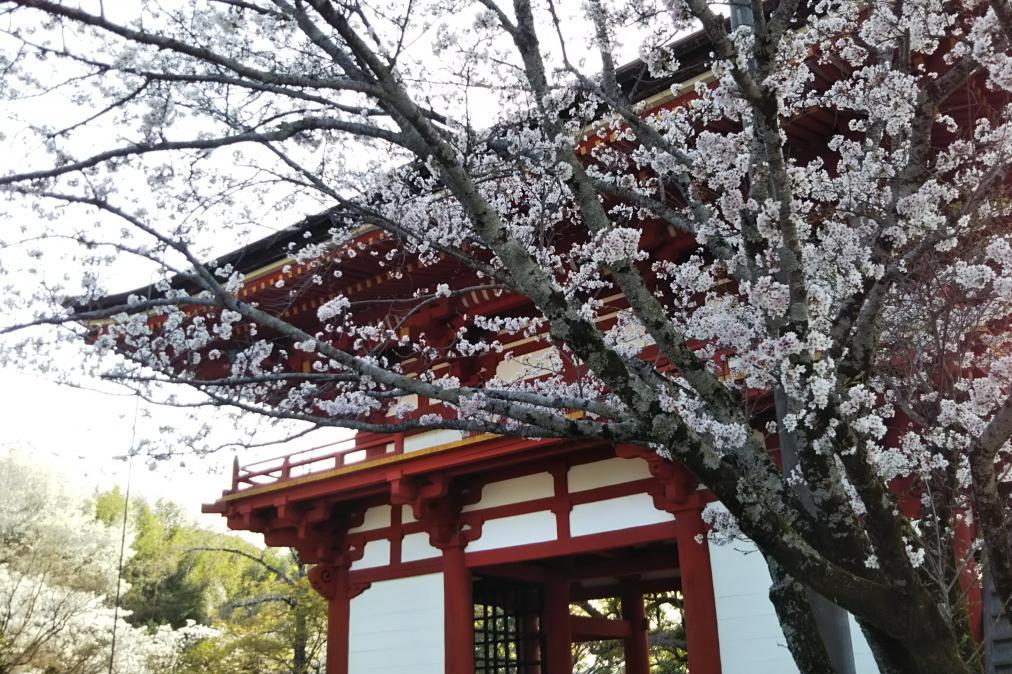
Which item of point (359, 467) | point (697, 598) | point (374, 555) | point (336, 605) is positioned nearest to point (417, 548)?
point (374, 555)

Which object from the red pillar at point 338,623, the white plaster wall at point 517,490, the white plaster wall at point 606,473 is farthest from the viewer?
the red pillar at point 338,623

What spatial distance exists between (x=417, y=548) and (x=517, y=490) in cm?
150

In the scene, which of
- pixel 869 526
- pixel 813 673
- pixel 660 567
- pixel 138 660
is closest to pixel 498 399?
pixel 869 526

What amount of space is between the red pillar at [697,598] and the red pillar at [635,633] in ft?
19.8

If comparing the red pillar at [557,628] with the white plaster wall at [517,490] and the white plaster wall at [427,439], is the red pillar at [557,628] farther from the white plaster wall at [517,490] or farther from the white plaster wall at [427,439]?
the white plaster wall at [427,439]

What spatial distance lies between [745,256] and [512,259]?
1.26 meters

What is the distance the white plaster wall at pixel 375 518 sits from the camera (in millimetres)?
10016

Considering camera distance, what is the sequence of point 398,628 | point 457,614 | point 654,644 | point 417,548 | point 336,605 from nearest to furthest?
point 457,614 → point 398,628 → point 417,548 → point 336,605 → point 654,644

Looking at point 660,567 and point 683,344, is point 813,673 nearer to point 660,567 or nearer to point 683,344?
point 683,344

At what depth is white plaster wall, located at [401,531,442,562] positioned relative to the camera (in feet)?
31.0

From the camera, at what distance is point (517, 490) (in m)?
9.04

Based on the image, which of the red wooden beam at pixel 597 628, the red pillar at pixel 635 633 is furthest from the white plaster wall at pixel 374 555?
the red pillar at pixel 635 633

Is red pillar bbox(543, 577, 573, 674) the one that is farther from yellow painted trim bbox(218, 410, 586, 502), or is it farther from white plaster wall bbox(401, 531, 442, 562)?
yellow painted trim bbox(218, 410, 586, 502)

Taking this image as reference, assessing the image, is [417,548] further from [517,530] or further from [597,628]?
[597,628]
